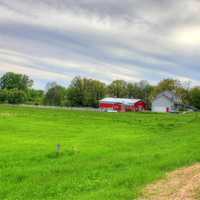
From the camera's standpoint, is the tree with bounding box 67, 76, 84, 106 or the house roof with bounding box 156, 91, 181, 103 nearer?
the house roof with bounding box 156, 91, 181, 103

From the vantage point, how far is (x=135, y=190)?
29.2ft

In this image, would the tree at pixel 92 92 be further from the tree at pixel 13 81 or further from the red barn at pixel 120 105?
the tree at pixel 13 81

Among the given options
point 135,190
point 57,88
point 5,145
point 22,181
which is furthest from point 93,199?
point 57,88

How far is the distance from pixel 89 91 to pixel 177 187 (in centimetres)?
11184

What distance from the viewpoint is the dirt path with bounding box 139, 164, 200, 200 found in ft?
26.4

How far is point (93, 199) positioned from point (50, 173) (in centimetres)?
374

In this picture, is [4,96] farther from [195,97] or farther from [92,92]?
[195,97]

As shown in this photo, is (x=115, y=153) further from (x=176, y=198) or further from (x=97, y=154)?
(x=176, y=198)

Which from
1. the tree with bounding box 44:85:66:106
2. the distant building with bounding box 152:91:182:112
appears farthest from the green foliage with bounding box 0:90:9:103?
the distant building with bounding box 152:91:182:112

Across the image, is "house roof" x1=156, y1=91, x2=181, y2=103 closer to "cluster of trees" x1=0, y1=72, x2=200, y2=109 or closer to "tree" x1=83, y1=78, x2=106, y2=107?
"cluster of trees" x1=0, y1=72, x2=200, y2=109

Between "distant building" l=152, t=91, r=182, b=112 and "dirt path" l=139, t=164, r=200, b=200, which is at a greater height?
"distant building" l=152, t=91, r=182, b=112

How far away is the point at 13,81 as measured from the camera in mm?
151500

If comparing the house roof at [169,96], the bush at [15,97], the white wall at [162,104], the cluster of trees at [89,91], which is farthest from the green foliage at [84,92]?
the house roof at [169,96]

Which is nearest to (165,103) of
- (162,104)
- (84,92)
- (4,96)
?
(162,104)
